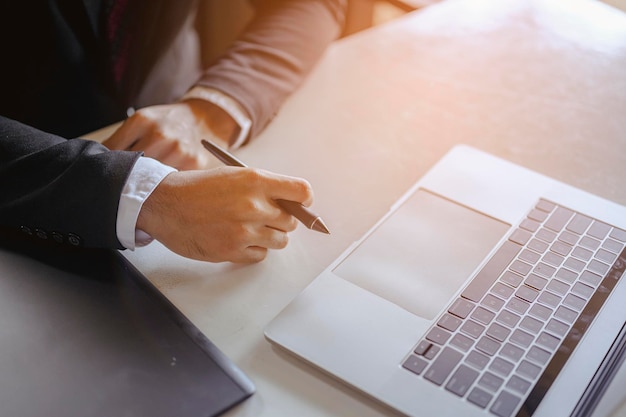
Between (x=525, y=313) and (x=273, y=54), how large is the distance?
22.4 inches

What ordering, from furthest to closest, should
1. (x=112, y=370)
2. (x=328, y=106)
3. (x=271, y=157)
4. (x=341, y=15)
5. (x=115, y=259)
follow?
(x=341, y=15) < (x=328, y=106) < (x=271, y=157) < (x=115, y=259) < (x=112, y=370)

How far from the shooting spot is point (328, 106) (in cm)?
94

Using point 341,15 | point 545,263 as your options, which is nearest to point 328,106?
point 341,15

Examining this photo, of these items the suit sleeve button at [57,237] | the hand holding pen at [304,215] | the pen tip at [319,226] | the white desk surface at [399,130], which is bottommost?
the white desk surface at [399,130]

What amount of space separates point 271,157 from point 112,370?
1.25ft

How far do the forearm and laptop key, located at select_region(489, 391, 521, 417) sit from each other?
1.63 ft

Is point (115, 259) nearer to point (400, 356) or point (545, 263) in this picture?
point (400, 356)

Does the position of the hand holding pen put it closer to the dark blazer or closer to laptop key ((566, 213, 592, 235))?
the dark blazer

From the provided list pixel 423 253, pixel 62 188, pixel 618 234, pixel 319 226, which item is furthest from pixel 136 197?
pixel 618 234

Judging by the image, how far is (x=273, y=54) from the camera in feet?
3.21

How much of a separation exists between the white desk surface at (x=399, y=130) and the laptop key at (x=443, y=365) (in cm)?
6

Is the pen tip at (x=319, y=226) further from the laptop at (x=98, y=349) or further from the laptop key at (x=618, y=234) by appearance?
the laptop key at (x=618, y=234)

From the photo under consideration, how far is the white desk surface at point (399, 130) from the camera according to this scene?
597 mm

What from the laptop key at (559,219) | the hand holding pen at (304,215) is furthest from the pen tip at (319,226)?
the laptop key at (559,219)
